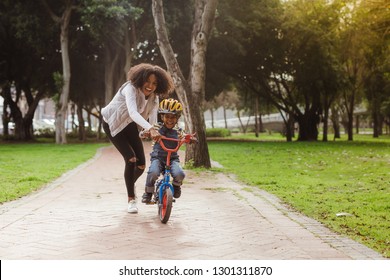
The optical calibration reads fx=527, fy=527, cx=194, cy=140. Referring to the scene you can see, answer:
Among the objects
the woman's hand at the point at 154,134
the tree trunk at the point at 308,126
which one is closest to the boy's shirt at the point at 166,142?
the woman's hand at the point at 154,134

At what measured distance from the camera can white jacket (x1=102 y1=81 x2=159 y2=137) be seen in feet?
20.9

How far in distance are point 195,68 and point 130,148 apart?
7.37 meters

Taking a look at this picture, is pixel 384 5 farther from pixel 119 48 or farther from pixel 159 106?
pixel 119 48

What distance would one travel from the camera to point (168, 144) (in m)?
6.34

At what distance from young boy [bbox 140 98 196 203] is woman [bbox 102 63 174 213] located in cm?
23

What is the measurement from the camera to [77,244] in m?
5.11

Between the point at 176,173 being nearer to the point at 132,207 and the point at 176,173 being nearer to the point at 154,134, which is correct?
the point at 154,134

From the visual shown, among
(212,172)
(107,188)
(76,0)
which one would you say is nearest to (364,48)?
(76,0)

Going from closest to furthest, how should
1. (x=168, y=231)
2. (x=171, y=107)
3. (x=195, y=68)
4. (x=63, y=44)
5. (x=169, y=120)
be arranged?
(x=168, y=231), (x=171, y=107), (x=169, y=120), (x=195, y=68), (x=63, y=44)

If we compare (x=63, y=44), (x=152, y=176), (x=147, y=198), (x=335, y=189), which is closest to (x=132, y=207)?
(x=147, y=198)


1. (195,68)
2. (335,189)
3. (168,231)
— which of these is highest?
(195,68)

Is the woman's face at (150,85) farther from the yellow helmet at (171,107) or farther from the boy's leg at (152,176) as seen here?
the boy's leg at (152,176)

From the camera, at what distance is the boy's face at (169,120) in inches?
244
